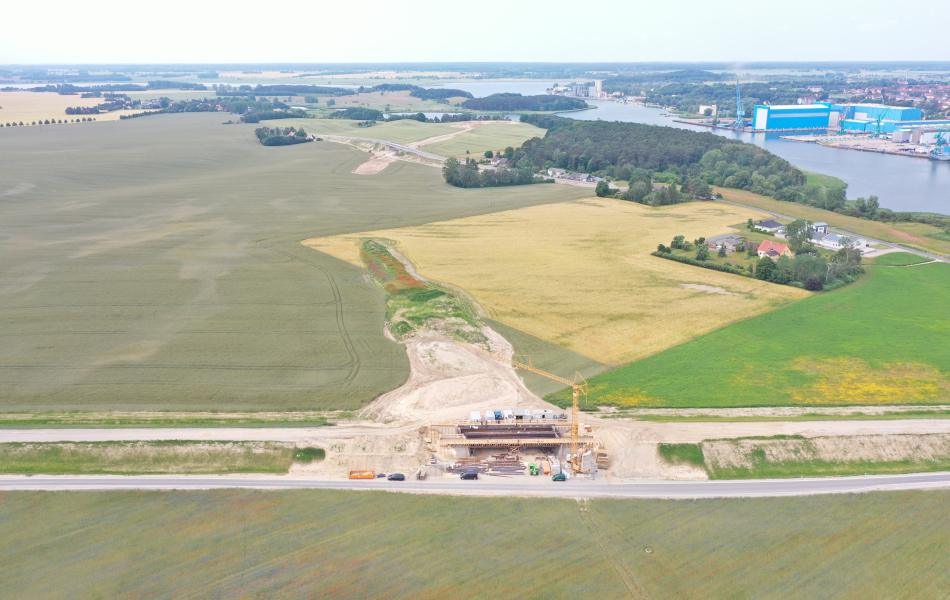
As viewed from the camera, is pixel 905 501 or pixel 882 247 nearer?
pixel 905 501

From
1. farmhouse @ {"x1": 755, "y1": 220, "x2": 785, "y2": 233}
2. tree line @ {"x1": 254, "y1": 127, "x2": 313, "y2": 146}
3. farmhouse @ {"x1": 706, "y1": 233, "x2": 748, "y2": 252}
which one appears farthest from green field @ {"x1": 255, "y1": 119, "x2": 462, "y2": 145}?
farmhouse @ {"x1": 706, "y1": 233, "x2": 748, "y2": 252}

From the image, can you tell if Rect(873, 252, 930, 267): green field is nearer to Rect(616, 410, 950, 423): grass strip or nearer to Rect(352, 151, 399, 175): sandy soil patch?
Rect(616, 410, 950, 423): grass strip

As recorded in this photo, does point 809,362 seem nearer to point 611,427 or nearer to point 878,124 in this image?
point 611,427

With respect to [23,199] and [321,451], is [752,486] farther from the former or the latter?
[23,199]

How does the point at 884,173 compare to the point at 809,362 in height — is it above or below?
above

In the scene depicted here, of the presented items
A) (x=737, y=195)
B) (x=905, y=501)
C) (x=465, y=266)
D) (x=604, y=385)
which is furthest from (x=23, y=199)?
(x=737, y=195)

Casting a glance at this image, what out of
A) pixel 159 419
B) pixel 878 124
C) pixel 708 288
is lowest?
pixel 159 419

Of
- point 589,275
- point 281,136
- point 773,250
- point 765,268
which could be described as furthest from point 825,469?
point 281,136
